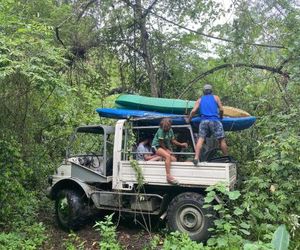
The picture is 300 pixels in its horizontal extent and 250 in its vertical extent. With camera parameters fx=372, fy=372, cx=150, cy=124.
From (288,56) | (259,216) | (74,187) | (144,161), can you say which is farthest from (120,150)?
(288,56)

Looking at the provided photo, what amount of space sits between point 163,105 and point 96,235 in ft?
9.76

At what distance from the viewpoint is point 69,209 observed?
295 inches

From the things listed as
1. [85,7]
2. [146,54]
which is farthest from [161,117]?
[85,7]

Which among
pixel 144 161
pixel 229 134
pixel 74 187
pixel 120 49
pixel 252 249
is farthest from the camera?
pixel 120 49

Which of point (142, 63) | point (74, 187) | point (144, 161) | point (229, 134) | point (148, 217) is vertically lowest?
point (148, 217)

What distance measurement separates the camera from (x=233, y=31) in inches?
387

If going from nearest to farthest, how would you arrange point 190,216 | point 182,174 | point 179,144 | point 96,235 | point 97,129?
point 190,216, point 182,174, point 96,235, point 179,144, point 97,129

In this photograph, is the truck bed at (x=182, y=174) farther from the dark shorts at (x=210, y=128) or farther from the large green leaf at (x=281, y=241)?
the large green leaf at (x=281, y=241)

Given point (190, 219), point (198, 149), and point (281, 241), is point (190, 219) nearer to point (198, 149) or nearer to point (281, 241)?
point (198, 149)

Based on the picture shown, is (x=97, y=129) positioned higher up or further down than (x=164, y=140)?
higher up

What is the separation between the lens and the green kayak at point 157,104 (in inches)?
308

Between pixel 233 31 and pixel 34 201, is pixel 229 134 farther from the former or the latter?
pixel 34 201

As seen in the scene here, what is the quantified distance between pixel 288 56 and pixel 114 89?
18.7 feet

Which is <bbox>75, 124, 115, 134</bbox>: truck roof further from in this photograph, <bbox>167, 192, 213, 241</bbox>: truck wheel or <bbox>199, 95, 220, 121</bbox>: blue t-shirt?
<bbox>167, 192, 213, 241</bbox>: truck wheel
